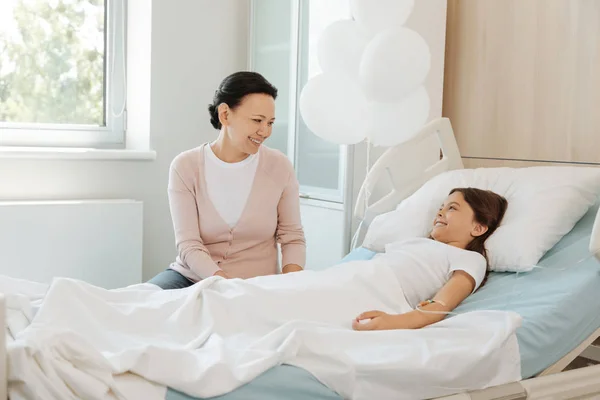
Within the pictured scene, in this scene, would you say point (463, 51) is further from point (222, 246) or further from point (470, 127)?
point (222, 246)

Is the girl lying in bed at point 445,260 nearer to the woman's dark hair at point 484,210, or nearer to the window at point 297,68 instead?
the woman's dark hair at point 484,210

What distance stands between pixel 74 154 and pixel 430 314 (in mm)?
1905

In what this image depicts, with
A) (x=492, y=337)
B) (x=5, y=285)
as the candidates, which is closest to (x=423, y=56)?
(x=492, y=337)

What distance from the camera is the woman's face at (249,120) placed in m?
2.14

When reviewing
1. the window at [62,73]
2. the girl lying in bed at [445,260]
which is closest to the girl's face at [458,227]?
the girl lying in bed at [445,260]

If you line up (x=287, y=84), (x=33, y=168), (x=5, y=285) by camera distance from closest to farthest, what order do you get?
(x=5, y=285), (x=33, y=168), (x=287, y=84)

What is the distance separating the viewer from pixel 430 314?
1.61 m

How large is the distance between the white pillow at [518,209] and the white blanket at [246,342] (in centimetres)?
33

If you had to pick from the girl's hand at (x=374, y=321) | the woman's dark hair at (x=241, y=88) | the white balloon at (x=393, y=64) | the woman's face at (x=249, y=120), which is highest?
the white balloon at (x=393, y=64)

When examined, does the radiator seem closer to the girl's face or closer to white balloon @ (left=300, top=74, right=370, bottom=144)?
white balloon @ (left=300, top=74, right=370, bottom=144)

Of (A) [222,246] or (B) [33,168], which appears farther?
(B) [33,168]

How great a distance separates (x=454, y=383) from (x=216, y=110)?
1.16 meters

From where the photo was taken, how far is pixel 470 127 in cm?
270

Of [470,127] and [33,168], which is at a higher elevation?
[470,127]
